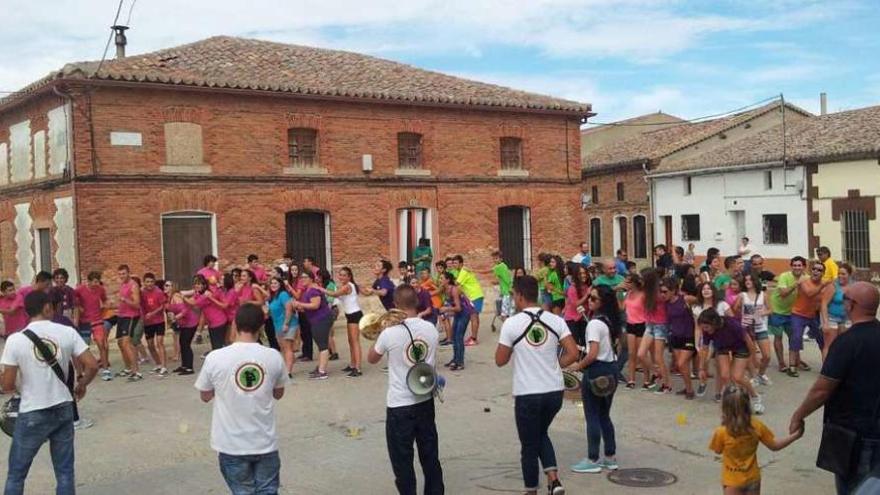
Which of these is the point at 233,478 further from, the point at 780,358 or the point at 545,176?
the point at 545,176

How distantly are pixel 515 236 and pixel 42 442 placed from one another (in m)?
19.1

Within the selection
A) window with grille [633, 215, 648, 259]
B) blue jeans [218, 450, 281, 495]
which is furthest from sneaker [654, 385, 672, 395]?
window with grille [633, 215, 648, 259]

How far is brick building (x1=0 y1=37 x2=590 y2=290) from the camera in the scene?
17875mm

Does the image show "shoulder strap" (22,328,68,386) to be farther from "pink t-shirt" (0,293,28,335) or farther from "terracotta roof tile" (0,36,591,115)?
"terracotta roof tile" (0,36,591,115)

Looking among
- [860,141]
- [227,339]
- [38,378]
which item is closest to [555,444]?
[38,378]

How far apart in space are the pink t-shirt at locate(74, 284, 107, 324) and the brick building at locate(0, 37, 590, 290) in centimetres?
556

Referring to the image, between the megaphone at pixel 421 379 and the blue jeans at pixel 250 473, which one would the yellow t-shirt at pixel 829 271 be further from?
the blue jeans at pixel 250 473

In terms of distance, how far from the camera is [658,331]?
10367 millimetres

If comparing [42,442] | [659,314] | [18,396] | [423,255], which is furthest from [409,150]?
[42,442]

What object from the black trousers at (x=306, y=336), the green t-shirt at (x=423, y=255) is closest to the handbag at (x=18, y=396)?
the black trousers at (x=306, y=336)

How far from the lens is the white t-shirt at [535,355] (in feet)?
20.2

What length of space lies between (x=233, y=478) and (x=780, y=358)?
921cm

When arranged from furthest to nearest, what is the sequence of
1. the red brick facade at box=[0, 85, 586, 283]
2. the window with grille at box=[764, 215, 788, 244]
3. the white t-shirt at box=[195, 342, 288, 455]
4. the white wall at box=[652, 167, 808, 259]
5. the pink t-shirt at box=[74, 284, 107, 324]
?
the window with grille at box=[764, 215, 788, 244], the white wall at box=[652, 167, 808, 259], the red brick facade at box=[0, 85, 586, 283], the pink t-shirt at box=[74, 284, 107, 324], the white t-shirt at box=[195, 342, 288, 455]

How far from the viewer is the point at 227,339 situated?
42.1 ft
